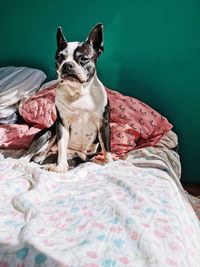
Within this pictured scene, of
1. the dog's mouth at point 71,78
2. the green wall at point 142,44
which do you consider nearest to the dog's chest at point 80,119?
the dog's mouth at point 71,78

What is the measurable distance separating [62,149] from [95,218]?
0.61 m

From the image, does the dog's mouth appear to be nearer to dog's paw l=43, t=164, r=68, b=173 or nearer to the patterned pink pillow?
dog's paw l=43, t=164, r=68, b=173

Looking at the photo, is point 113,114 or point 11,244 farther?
point 113,114

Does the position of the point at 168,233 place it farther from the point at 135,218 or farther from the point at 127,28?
the point at 127,28

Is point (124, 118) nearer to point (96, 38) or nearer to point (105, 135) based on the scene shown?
A: point (105, 135)

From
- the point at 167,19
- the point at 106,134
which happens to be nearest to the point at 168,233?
the point at 106,134

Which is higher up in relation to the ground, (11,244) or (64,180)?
(11,244)

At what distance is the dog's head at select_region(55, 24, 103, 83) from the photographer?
4.39 feet

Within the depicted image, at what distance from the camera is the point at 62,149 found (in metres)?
1.46

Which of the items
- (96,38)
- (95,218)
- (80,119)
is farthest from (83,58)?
(95,218)

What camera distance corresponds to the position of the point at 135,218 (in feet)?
2.87

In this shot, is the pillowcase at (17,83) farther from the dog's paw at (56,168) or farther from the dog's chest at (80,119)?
the dog's paw at (56,168)

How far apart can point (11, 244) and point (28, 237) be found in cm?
4

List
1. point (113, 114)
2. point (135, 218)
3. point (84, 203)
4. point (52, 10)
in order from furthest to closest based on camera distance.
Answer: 1. point (52, 10)
2. point (113, 114)
3. point (84, 203)
4. point (135, 218)
